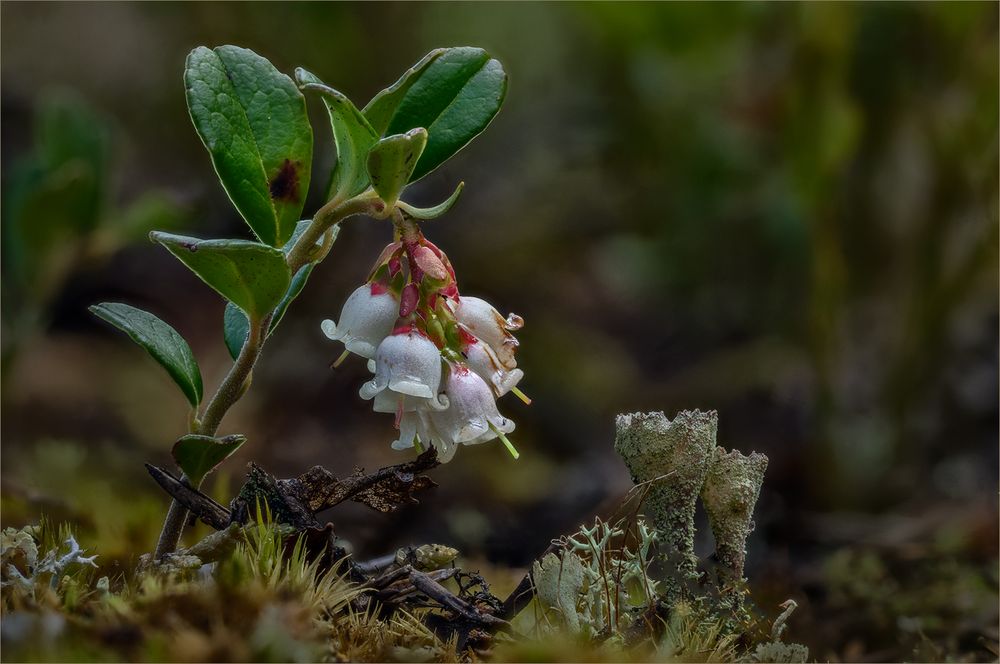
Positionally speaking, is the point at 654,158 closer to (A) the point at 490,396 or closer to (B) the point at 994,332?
(B) the point at 994,332

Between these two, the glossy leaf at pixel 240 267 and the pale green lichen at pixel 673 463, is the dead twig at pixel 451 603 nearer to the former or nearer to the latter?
the pale green lichen at pixel 673 463

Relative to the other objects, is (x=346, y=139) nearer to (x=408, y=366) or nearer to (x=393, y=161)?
(x=393, y=161)

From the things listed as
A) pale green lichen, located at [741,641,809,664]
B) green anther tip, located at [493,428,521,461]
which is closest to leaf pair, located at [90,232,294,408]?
green anther tip, located at [493,428,521,461]

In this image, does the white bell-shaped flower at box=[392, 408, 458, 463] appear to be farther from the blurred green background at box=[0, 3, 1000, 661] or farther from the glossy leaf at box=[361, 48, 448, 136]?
the blurred green background at box=[0, 3, 1000, 661]

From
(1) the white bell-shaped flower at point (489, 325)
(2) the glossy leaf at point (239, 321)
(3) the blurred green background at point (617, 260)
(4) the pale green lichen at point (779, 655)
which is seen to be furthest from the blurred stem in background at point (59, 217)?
(4) the pale green lichen at point (779, 655)

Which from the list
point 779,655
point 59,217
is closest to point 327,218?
point 779,655

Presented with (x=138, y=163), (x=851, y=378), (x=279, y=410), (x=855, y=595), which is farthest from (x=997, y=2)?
(x=138, y=163)

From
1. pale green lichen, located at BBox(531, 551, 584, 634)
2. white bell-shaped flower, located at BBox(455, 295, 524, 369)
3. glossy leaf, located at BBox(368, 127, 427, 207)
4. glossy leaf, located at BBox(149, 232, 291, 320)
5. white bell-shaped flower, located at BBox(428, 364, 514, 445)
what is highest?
glossy leaf, located at BBox(368, 127, 427, 207)
